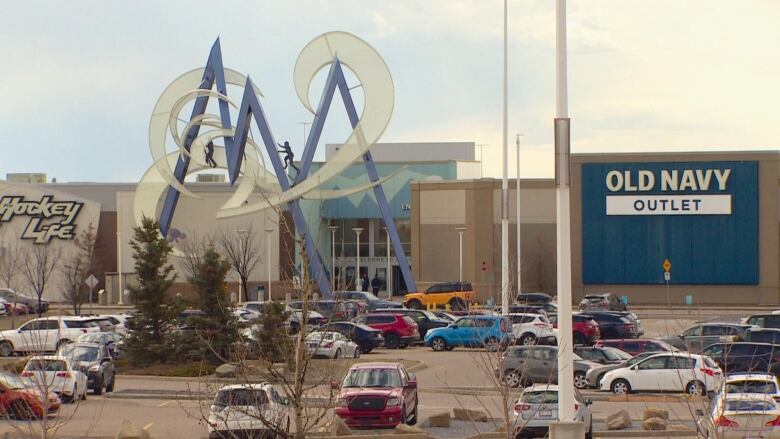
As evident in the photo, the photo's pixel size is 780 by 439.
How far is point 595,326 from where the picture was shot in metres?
44.5

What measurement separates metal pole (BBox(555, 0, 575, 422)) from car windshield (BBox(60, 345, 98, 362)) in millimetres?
19070

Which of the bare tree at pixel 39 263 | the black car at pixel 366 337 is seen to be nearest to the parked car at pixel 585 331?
the black car at pixel 366 337

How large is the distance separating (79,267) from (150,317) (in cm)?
3553

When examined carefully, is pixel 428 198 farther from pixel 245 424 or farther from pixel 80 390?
pixel 245 424

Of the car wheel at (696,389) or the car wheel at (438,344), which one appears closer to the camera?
the car wheel at (696,389)

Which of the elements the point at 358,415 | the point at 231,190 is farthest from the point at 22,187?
the point at 358,415

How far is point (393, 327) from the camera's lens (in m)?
46.4

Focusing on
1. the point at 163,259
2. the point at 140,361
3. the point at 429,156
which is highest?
the point at 429,156

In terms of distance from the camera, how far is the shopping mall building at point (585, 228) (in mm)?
71312

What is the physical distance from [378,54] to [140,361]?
1115 inches

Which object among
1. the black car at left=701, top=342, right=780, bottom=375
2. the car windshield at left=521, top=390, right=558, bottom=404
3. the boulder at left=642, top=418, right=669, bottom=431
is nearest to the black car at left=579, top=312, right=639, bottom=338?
the black car at left=701, top=342, right=780, bottom=375

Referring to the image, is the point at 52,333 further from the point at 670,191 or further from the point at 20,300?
the point at 670,191

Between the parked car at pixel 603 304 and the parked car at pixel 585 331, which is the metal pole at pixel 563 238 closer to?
the parked car at pixel 585 331

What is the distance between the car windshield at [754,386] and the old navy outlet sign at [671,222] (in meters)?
48.8
